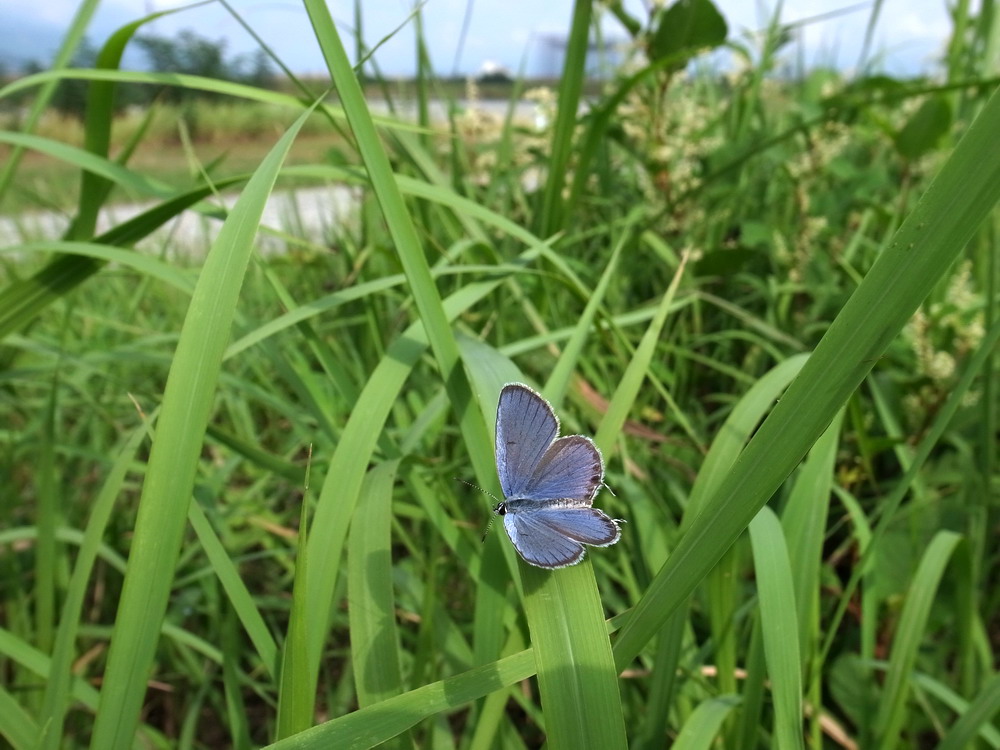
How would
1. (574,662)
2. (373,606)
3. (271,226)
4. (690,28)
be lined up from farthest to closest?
(271,226)
(690,28)
(373,606)
(574,662)

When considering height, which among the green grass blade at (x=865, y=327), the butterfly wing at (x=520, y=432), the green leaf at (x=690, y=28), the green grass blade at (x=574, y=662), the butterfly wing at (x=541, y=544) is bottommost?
the green grass blade at (x=574, y=662)

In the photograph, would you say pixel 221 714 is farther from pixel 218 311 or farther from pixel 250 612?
pixel 218 311

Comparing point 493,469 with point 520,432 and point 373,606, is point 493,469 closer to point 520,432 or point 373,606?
point 520,432

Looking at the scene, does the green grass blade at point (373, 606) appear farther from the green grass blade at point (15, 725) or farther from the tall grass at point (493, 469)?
the green grass blade at point (15, 725)

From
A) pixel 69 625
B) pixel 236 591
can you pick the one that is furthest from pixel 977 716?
Answer: pixel 69 625

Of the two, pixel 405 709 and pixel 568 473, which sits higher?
pixel 568 473

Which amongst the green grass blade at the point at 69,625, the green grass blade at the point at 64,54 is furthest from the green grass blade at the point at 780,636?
the green grass blade at the point at 64,54

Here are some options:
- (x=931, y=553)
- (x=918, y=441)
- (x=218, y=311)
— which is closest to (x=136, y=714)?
(x=218, y=311)
